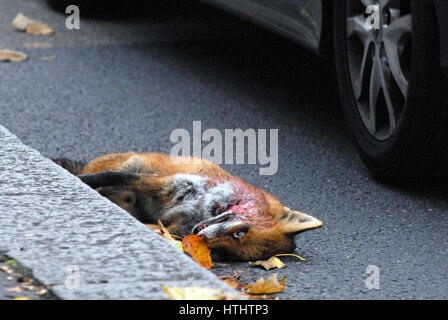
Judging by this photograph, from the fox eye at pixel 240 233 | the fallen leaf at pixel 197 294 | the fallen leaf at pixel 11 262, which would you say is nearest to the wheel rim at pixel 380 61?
the fox eye at pixel 240 233

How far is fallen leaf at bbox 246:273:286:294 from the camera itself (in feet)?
9.57

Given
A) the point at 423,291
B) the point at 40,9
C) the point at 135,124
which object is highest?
the point at 40,9

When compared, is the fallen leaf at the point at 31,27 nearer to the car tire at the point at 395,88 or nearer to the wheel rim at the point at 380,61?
the car tire at the point at 395,88

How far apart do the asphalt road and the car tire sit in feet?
0.56

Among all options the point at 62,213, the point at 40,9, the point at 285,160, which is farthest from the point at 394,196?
the point at 40,9

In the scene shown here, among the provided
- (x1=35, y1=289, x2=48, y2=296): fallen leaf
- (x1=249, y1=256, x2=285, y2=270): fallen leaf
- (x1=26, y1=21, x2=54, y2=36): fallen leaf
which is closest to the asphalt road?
(x1=249, y1=256, x2=285, y2=270): fallen leaf

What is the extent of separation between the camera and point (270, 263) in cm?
330

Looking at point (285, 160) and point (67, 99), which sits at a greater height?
point (67, 99)

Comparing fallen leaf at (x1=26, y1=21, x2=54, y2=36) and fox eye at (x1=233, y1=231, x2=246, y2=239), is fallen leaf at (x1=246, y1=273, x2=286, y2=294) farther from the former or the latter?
fallen leaf at (x1=26, y1=21, x2=54, y2=36)

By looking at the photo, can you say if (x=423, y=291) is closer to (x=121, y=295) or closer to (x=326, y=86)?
(x=121, y=295)

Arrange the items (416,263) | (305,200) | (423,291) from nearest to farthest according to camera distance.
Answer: (423,291) → (416,263) → (305,200)

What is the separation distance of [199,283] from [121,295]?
24 centimetres

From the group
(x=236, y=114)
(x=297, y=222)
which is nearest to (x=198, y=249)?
(x=297, y=222)

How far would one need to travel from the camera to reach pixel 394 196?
395 cm
